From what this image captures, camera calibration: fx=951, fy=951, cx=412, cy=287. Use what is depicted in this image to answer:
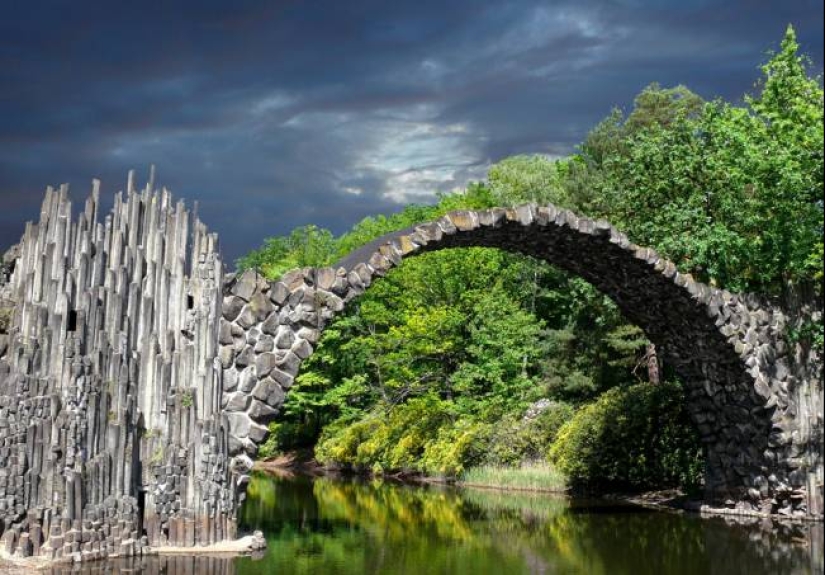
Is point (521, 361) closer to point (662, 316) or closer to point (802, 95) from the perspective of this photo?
point (662, 316)

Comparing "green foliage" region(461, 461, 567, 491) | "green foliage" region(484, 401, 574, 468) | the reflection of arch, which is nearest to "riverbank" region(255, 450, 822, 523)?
"green foliage" region(461, 461, 567, 491)

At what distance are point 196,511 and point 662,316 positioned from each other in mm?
8414

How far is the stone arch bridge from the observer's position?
1194 cm

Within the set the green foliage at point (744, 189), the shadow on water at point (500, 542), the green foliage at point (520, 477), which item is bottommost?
the shadow on water at point (500, 542)

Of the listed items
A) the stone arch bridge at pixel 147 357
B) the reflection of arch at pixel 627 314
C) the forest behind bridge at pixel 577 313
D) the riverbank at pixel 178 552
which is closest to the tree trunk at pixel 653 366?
the forest behind bridge at pixel 577 313

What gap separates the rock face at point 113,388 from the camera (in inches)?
468

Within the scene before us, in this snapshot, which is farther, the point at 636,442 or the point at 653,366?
the point at 653,366

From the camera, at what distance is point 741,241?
15766 mm

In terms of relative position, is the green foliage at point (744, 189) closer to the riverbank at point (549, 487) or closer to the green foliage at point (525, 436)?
the riverbank at point (549, 487)

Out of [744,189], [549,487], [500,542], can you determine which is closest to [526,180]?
[549,487]

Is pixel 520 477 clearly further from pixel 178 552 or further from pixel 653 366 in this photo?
pixel 178 552

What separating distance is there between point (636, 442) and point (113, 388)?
37.4ft

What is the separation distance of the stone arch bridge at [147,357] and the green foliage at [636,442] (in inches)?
168

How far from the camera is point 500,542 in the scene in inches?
551
